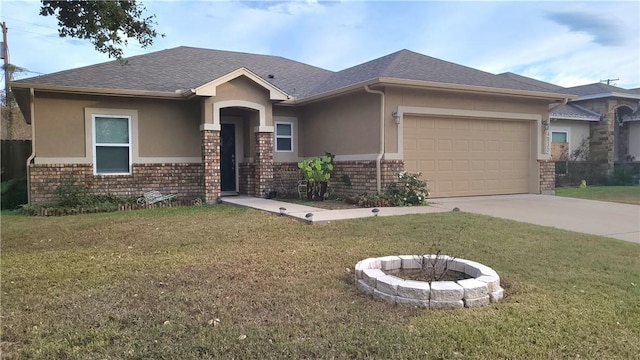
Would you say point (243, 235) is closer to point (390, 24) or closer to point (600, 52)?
point (390, 24)

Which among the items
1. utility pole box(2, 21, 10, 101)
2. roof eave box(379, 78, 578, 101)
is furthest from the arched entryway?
utility pole box(2, 21, 10, 101)

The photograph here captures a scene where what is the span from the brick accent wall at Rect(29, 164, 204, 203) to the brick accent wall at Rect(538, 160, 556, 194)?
1029cm

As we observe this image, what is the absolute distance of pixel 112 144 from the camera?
489 inches

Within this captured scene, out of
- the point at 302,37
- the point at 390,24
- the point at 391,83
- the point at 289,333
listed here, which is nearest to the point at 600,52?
the point at 390,24

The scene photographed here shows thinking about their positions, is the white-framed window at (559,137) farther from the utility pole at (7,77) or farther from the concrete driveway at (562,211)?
the utility pole at (7,77)

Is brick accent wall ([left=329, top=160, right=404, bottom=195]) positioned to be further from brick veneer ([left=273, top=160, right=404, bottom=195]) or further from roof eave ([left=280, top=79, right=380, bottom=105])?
roof eave ([left=280, top=79, right=380, bottom=105])

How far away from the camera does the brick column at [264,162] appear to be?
1330 cm

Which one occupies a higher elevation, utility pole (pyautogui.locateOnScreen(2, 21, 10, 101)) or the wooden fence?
utility pole (pyautogui.locateOnScreen(2, 21, 10, 101))

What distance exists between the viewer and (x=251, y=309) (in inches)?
157

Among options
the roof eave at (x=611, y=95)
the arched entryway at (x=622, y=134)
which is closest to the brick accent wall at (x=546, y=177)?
the roof eave at (x=611, y=95)

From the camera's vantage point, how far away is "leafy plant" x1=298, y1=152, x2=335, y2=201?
1223 centimetres

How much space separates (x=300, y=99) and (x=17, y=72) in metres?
21.5

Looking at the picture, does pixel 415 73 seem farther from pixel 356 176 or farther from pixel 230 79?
pixel 230 79

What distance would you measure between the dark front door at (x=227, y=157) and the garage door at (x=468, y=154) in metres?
5.76
